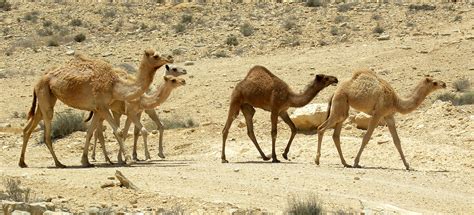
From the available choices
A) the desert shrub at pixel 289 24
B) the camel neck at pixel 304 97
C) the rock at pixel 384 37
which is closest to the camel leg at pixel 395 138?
the camel neck at pixel 304 97

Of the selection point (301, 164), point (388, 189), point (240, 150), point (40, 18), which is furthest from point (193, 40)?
point (388, 189)

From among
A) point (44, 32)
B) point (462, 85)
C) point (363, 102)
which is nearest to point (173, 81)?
point (363, 102)

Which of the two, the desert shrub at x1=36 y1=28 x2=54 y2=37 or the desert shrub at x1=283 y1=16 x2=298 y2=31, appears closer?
the desert shrub at x1=283 y1=16 x2=298 y2=31

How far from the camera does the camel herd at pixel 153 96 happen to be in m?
20.4

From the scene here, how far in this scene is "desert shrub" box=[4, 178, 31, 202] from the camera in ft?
52.5

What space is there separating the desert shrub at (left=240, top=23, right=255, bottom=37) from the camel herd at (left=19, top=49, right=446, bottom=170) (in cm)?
1959

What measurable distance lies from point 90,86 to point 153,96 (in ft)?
7.72

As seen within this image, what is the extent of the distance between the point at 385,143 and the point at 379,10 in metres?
21.9

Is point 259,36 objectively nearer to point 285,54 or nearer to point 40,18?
point 285,54

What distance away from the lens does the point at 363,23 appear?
141ft

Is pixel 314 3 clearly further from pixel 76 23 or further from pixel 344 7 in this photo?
pixel 76 23

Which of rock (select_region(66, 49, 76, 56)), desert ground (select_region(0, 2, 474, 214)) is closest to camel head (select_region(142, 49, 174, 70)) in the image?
desert ground (select_region(0, 2, 474, 214))

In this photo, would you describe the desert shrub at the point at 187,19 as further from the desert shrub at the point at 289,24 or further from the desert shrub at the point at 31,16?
the desert shrub at the point at 31,16

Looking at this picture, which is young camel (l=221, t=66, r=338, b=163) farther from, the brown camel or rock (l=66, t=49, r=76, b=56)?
rock (l=66, t=49, r=76, b=56)
